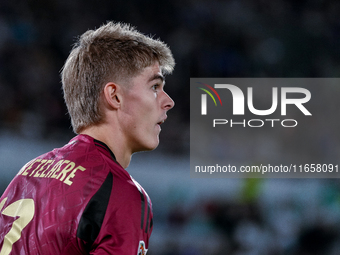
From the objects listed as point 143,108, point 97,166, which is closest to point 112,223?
point 97,166

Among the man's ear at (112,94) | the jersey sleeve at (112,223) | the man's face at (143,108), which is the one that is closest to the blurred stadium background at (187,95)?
the man's face at (143,108)

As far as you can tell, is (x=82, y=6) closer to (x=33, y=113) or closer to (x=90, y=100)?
(x=33, y=113)

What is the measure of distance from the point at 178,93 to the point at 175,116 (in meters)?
0.48

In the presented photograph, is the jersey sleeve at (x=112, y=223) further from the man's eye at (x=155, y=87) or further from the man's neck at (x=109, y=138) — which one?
the man's eye at (x=155, y=87)

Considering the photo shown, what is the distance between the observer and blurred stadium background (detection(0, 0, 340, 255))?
6457 mm

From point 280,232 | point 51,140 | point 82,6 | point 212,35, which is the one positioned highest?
point 82,6

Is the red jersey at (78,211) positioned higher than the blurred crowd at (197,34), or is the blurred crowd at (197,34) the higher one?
the blurred crowd at (197,34)

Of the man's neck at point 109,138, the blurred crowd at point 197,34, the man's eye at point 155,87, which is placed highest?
the blurred crowd at point 197,34

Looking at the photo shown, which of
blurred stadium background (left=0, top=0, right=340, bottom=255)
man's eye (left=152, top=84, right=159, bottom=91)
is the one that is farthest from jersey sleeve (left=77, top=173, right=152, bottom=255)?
blurred stadium background (left=0, top=0, right=340, bottom=255)

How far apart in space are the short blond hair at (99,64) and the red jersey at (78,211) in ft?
0.71

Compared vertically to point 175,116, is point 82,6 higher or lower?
higher

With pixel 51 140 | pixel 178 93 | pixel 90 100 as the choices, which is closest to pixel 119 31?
pixel 90 100

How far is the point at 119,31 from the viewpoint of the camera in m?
1.59

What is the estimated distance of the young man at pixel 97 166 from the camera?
114cm
